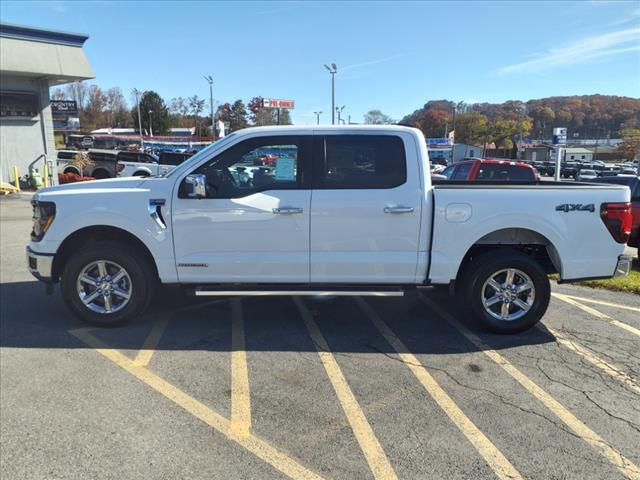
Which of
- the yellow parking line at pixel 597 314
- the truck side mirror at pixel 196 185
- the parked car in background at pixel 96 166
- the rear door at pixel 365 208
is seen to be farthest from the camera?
the parked car in background at pixel 96 166

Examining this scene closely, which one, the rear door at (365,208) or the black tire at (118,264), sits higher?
the rear door at (365,208)

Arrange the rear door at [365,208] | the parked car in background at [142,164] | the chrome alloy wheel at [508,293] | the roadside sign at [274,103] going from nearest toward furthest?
the rear door at [365,208] < the chrome alloy wheel at [508,293] < the parked car in background at [142,164] < the roadside sign at [274,103]

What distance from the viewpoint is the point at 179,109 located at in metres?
119

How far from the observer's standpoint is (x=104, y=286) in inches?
195

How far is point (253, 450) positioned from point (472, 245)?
9.64 feet

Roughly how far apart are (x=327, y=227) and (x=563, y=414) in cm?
249

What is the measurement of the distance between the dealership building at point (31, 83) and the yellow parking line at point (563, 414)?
18.5 metres

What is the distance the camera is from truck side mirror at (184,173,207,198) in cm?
456

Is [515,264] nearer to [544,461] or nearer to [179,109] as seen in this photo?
[544,461]

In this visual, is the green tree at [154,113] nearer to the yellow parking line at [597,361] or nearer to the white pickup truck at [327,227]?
the white pickup truck at [327,227]

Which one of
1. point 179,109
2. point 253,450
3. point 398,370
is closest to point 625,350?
point 398,370

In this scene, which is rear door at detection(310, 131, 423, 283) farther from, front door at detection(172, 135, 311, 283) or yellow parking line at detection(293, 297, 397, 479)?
yellow parking line at detection(293, 297, 397, 479)

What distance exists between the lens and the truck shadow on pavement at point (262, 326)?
4.67 metres

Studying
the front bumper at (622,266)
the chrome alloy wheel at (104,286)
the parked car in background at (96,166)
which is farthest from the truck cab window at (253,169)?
the parked car in background at (96,166)
